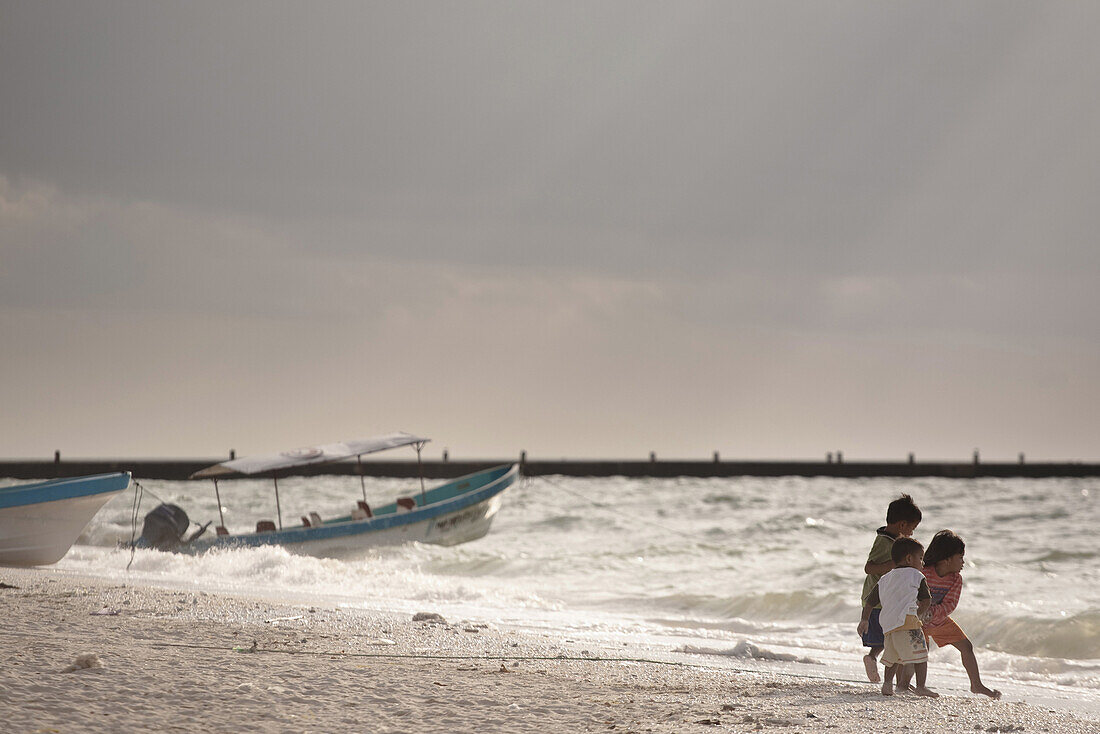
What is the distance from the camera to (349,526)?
17844mm

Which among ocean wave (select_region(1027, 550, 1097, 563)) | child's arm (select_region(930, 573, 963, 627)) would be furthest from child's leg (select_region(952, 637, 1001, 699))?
ocean wave (select_region(1027, 550, 1097, 563))

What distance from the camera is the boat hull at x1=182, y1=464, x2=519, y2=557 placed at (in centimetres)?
1727

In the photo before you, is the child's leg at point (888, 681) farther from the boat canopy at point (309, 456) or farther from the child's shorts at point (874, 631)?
the boat canopy at point (309, 456)

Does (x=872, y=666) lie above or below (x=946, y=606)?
below

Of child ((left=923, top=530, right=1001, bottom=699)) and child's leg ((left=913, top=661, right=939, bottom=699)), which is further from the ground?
child ((left=923, top=530, right=1001, bottom=699))

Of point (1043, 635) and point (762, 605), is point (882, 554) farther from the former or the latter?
point (762, 605)

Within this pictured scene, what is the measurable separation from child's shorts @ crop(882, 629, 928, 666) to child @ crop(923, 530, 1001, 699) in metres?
0.21

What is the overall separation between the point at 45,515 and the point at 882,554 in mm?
11845

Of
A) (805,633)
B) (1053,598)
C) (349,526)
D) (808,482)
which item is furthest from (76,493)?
(808,482)

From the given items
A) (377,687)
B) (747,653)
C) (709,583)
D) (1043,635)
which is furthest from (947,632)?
(709,583)

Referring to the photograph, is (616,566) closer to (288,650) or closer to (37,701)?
(288,650)

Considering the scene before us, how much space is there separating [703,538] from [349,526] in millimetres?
9175

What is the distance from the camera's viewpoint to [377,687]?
18.3ft

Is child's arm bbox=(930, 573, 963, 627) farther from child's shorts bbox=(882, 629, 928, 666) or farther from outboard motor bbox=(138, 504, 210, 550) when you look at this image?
outboard motor bbox=(138, 504, 210, 550)
